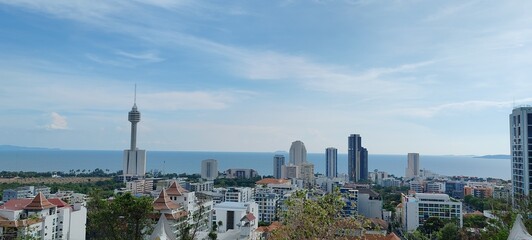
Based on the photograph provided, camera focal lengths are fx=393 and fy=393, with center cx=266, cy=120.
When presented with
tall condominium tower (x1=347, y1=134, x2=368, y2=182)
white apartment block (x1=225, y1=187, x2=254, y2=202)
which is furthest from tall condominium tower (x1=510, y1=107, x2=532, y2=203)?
tall condominium tower (x1=347, y1=134, x2=368, y2=182)

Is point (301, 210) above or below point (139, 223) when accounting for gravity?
above

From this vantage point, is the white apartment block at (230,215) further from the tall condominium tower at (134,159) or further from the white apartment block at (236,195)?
the tall condominium tower at (134,159)

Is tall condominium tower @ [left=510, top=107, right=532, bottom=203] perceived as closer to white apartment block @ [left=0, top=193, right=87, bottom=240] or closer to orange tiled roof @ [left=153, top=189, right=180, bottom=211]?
orange tiled roof @ [left=153, top=189, right=180, bottom=211]

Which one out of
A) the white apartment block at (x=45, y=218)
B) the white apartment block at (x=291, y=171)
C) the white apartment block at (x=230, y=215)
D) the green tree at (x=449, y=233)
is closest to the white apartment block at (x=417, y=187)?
the white apartment block at (x=291, y=171)

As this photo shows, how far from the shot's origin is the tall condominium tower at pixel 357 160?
168 feet

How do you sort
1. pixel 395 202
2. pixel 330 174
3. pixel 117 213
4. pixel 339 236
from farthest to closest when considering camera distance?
pixel 330 174 → pixel 395 202 → pixel 117 213 → pixel 339 236

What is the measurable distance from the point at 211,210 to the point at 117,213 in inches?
372

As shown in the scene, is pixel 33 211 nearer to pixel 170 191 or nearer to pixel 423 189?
pixel 170 191

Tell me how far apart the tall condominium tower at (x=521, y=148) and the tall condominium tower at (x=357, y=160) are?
3216cm

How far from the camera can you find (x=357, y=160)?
51750 mm

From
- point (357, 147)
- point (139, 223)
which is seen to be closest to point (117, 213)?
point (139, 223)

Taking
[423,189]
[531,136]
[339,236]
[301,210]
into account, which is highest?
[531,136]

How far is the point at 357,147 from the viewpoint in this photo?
51.2 metres

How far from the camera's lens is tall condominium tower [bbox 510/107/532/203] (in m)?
17.5
